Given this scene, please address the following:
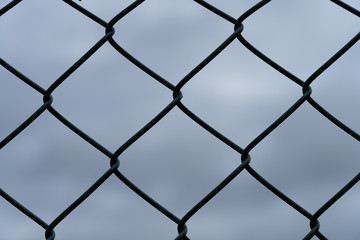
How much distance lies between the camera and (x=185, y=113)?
60.7 inches

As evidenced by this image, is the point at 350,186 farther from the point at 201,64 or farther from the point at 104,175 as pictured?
the point at 104,175

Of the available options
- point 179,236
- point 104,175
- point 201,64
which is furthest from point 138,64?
point 179,236

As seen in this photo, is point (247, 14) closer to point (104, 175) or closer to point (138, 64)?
point (138, 64)

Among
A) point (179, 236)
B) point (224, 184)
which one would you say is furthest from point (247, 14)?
point (179, 236)

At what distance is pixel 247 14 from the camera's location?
154 cm

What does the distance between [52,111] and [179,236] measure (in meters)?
0.36

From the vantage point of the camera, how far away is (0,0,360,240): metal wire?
1.43m

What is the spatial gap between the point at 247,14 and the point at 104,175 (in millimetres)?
454

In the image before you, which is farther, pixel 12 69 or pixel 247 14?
pixel 247 14

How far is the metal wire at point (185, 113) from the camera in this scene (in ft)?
4.68

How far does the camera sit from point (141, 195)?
4.78 feet

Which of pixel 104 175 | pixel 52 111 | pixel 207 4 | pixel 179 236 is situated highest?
pixel 207 4

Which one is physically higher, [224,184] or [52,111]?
[52,111]

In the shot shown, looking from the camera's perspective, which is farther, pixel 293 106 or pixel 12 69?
pixel 293 106
